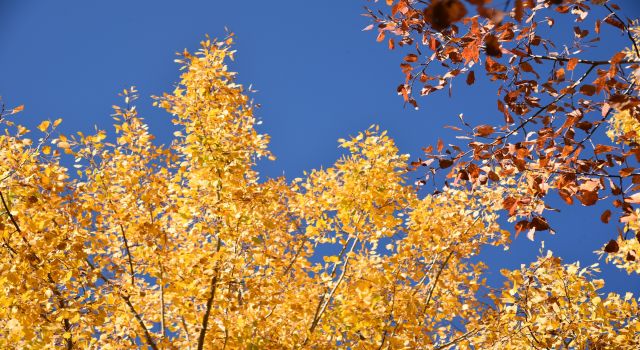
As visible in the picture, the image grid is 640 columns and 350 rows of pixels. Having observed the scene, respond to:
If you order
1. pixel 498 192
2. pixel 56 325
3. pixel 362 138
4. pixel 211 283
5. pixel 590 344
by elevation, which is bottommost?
pixel 56 325

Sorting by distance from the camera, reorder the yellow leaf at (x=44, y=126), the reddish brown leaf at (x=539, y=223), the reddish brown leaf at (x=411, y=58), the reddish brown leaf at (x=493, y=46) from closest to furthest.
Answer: the reddish brown leaf at (x=493, y=46) → the reddish brown leaf at (x=539, y=223) → the reddish brown leaf at (x=411, y=58) → the yellow leaf at (x=44, y=126)

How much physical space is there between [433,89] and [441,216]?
2915 millimetres

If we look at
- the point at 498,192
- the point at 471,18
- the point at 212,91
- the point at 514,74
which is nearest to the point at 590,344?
the point at 498,192

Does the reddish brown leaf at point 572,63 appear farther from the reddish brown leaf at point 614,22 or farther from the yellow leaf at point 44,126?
the yellow leaf at point 44,126

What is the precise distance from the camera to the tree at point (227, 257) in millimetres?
4074

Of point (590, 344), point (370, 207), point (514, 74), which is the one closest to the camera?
point (514, 74)

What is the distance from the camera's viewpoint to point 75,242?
13.0ft

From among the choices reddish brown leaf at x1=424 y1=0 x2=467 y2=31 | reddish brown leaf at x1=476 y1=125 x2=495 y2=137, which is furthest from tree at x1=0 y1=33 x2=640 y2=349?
reddish brown leaf at x1=424 y1=0 x2=467 y2=31

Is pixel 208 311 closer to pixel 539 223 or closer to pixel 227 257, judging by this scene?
pixel 227 257

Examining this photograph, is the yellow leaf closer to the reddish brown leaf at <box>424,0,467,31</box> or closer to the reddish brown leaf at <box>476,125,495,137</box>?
the reddish brown leaf at <box>476,125,495,137</box>

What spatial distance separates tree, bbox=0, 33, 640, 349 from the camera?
407 cm

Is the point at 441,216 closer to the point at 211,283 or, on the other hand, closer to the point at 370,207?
→ the point at 370,207

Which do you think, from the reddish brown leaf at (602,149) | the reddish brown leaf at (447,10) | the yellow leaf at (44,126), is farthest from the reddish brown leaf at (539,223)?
the yellow leaf at (44,126)

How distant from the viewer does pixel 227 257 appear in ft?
15.0
